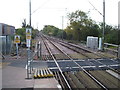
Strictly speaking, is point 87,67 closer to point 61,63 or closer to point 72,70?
point 72,70

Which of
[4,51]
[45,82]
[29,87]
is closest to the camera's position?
[29,87]

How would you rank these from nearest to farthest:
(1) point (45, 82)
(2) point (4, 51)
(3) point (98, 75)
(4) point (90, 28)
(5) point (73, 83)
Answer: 1. (1) point (45, 82)
2. (5) point (73, 83)
3. (3) point (98, 75)
4. (2) point (4, 51)
5. (4) point (90, 28)

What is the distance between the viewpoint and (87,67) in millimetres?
12016

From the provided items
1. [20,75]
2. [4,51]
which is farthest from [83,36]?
[20,75]

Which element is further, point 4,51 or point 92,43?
point 92,43

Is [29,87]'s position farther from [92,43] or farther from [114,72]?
[92,43]

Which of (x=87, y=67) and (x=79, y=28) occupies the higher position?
(x=79, y=28)

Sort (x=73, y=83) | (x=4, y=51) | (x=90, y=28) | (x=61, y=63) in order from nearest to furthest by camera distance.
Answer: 1. (x=73, y=83)
2. (x=61, y=63)
3. (x=4, y=51)
4. (x=90, y=28)

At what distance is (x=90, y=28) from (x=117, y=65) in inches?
1332

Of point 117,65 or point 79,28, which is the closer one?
point 117,65

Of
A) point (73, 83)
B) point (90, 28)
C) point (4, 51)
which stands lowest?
point (73, 83)

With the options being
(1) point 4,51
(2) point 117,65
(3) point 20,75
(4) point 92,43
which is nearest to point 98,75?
(2) point 117,65

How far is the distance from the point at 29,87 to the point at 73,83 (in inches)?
104

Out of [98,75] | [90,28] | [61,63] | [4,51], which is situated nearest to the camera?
Answer: [98,75]
